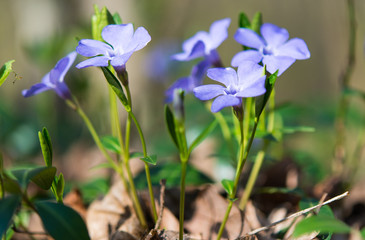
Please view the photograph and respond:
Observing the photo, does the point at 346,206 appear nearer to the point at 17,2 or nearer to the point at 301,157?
the point at 301,157

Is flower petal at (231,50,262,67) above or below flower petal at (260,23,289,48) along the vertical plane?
below

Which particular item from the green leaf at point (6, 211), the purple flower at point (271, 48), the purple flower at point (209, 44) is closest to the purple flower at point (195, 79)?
the purple flower at point (209, 44)

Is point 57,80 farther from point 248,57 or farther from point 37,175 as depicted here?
point 248,57

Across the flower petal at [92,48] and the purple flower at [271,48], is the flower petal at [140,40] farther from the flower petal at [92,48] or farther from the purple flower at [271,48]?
the purple flower at [271,48]

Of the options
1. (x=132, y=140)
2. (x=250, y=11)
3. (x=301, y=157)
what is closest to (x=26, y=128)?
(x=132, y=140)

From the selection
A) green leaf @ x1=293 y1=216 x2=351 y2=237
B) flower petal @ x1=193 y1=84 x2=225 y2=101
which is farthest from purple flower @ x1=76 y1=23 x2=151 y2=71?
green leaf @ x1=293 y1=216 x2=351 y2=237

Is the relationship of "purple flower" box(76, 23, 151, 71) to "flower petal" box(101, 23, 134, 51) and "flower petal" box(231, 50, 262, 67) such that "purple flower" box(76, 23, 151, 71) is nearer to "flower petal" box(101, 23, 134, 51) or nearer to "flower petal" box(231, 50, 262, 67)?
"flower petal" box(101, 23, 134, 51)
